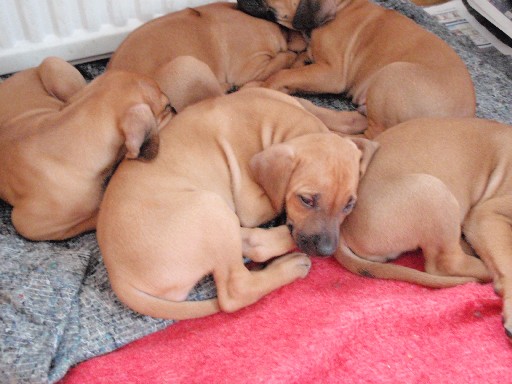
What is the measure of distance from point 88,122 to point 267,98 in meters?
0.71

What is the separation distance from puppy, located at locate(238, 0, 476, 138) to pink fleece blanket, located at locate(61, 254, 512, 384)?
0.97 meters

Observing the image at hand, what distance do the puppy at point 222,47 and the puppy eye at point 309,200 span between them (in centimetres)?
81

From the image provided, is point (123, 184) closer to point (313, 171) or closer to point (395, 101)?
point (313, 171)

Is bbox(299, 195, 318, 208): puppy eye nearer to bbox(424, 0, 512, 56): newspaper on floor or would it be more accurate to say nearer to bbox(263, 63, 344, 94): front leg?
bbox(263, 63, 344, 94): front leg

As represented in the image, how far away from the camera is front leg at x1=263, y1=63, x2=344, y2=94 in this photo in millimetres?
3127

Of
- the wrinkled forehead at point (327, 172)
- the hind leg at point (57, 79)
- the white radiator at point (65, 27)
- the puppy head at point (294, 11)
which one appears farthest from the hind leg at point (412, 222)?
the white radiator at point (65, 27)

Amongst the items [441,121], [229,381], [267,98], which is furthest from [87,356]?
[441,121]

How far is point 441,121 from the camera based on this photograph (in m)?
2.33

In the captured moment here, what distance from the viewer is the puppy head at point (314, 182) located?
6.84 ft

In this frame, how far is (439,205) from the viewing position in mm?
2076

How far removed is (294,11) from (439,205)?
5.09ft

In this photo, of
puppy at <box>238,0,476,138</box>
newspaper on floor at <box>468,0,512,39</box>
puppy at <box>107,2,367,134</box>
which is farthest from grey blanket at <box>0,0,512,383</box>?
newspaper on floor at <box>468,0,512,39</box>

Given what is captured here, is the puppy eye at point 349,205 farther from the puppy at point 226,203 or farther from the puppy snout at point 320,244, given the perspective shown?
the puppy snout at point 320,244

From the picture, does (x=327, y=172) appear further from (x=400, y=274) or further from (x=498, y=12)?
(x=498, y=12)
